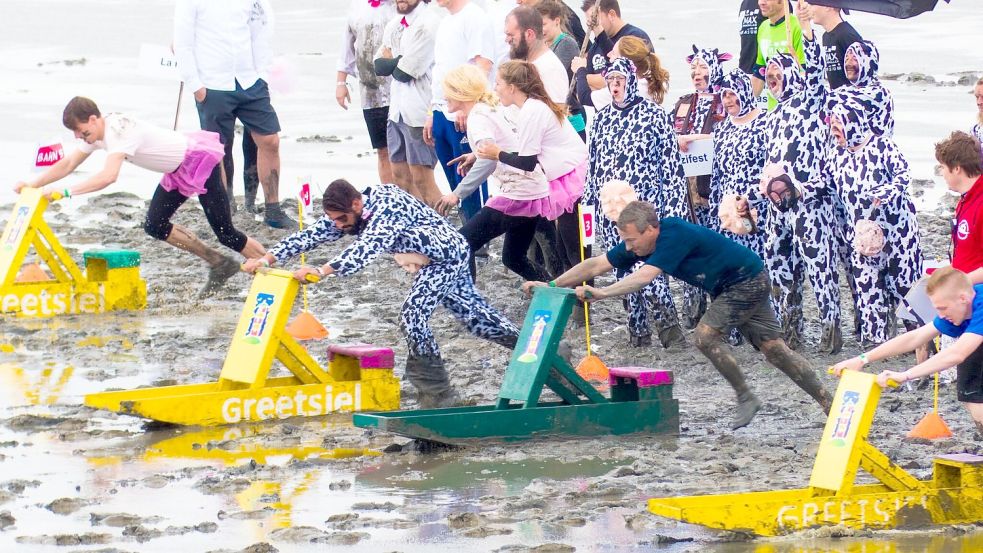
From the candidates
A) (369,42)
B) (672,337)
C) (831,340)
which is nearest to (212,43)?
(369,42)

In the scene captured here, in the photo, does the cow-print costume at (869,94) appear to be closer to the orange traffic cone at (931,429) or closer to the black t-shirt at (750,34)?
the orange traffic cone at (931,429)

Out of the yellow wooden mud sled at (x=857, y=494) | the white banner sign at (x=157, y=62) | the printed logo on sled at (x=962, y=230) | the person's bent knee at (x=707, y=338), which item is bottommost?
the yellow wooden mud sled at (x=857, y=494)

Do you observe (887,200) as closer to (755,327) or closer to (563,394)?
(755,327)

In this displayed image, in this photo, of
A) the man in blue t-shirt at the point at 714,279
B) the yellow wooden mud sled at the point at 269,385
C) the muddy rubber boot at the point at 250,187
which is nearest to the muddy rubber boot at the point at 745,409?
the man in blue t-shirt at the point at 714,279

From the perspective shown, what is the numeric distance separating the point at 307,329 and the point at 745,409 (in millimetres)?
3501

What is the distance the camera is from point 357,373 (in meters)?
9.30

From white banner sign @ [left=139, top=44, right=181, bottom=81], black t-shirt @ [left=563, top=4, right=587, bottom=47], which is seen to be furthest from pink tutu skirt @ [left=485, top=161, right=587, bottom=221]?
white banner sign @ [left=139, top=44, right=181, bottom=81]

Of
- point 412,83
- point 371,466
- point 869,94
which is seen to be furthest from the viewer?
point 412,83

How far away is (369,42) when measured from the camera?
13945 millimetres

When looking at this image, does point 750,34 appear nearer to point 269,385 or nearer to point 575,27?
point 575,27

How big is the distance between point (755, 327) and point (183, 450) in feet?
9.79

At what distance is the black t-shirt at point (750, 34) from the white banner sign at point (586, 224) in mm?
3128

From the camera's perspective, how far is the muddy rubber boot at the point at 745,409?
8.49m

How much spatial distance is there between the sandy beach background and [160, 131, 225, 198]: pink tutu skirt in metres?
0.89
